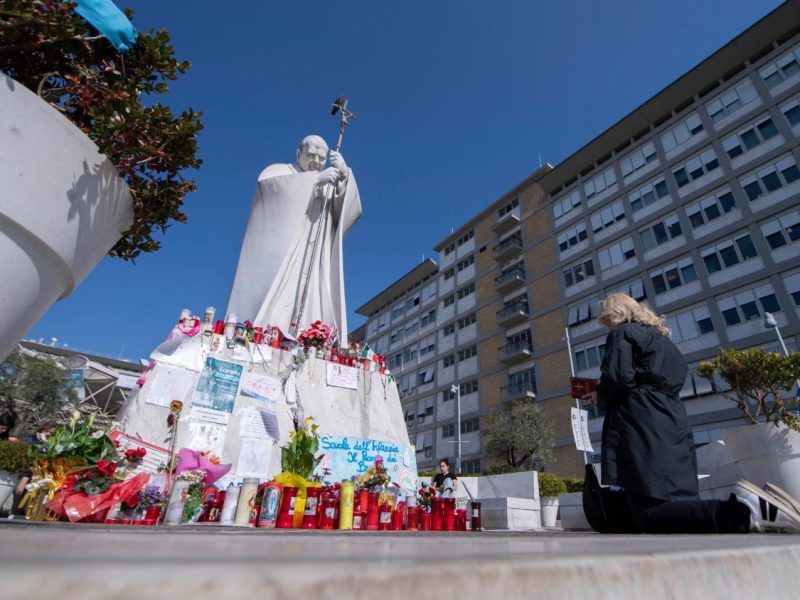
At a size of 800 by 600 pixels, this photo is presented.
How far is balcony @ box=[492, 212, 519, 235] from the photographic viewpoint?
1375 inches

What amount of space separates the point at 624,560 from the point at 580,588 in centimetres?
8

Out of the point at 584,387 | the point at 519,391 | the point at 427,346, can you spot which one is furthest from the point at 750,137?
the point at 584,387

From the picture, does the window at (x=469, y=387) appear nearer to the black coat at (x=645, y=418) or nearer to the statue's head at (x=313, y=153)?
the statue's head at (x=313, y=153)

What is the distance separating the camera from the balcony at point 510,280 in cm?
3233

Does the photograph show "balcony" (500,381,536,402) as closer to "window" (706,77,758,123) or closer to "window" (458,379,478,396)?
"window" (458,379,478,396)

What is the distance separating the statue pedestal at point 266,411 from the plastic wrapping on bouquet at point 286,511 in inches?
98.6

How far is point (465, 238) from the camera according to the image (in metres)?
40.7

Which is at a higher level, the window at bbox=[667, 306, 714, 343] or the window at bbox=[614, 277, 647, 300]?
the window at bbox=[614, 277, 647, 300]

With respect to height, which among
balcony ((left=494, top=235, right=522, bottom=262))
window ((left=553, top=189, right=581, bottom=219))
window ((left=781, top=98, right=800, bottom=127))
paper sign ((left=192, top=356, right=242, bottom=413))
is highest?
window ((left=553, top=189, right=581, bottom=219))

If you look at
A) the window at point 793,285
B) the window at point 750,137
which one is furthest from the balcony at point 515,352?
the window at point 750,137

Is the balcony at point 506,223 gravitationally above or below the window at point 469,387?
above

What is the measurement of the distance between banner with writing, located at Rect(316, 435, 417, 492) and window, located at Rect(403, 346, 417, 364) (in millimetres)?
33587

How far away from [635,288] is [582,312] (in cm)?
327

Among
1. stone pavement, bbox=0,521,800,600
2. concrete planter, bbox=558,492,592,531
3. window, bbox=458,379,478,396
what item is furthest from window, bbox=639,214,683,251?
stone pavement, bbox=0,521,800,600
